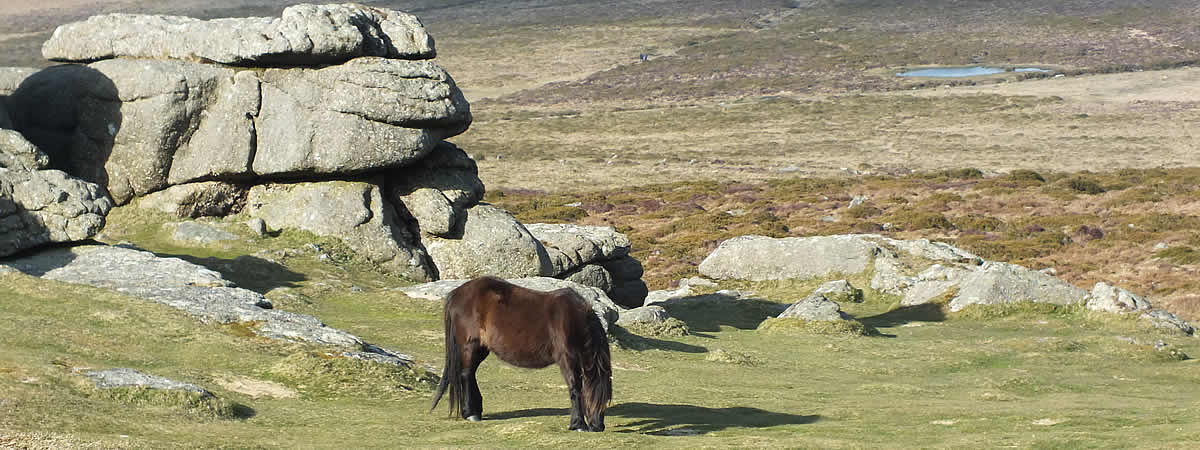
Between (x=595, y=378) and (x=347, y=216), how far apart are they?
1048 inches

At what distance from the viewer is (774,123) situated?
17512 cm

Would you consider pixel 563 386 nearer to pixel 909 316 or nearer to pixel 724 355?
pixel 724 355

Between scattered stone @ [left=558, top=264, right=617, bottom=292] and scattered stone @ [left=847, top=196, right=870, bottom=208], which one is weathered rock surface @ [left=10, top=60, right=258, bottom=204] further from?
scattered stone @ [left=847, top=196, right=870, bottom=208]

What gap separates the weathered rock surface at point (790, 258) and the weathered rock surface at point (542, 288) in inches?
749

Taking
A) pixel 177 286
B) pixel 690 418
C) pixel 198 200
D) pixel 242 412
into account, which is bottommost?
pixel 198 200

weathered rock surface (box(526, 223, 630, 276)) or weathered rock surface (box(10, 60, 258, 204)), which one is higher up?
weathered rock surface (box(10, 60, 258, 204))

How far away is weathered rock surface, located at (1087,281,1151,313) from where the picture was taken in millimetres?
43875

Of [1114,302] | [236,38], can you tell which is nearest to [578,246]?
[236,38]

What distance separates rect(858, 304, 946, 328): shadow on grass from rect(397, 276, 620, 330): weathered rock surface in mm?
13831

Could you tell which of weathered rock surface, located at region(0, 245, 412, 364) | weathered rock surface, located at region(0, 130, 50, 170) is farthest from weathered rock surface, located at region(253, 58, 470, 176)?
weathered rock surface, located at region(0, 245, 412, 364)

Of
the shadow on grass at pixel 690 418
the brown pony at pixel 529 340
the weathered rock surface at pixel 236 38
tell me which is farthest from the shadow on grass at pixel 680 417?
the weathered rock surface at pixel 236 38

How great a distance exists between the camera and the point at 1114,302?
1734 inches

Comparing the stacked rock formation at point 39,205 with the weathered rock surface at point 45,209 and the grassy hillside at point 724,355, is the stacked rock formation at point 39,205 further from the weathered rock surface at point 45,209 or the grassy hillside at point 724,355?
the grassy hillside at point 724,355

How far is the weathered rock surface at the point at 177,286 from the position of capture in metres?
28.0
